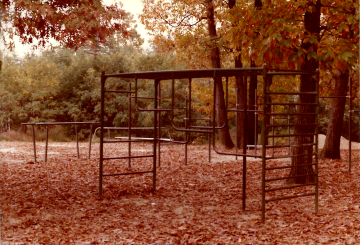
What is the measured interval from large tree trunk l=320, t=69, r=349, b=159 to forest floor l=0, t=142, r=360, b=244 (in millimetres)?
1582

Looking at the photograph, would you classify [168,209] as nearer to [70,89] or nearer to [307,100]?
[307,100]

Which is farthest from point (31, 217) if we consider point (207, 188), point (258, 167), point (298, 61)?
point (258, 167)

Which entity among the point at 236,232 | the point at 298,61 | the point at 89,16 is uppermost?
the point at 89,16

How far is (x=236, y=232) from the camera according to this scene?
15.8ft

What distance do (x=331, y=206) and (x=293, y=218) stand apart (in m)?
0.97

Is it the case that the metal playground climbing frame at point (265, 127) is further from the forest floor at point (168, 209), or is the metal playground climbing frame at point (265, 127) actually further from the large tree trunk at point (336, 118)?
the large tree trunk at point (336, 118)

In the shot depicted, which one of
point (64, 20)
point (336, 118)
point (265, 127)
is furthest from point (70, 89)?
point (265, 127)

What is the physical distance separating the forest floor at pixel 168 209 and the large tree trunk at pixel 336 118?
1.58m

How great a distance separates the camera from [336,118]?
10.9m

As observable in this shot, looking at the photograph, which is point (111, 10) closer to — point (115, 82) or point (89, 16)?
point (89, 16)

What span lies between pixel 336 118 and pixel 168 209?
6.36 metres

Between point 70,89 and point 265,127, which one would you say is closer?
point 265,127

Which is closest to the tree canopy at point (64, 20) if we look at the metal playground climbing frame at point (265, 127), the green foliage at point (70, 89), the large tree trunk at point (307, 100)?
the metal playground climbing frame at point (265, 127)

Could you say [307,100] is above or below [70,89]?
below
